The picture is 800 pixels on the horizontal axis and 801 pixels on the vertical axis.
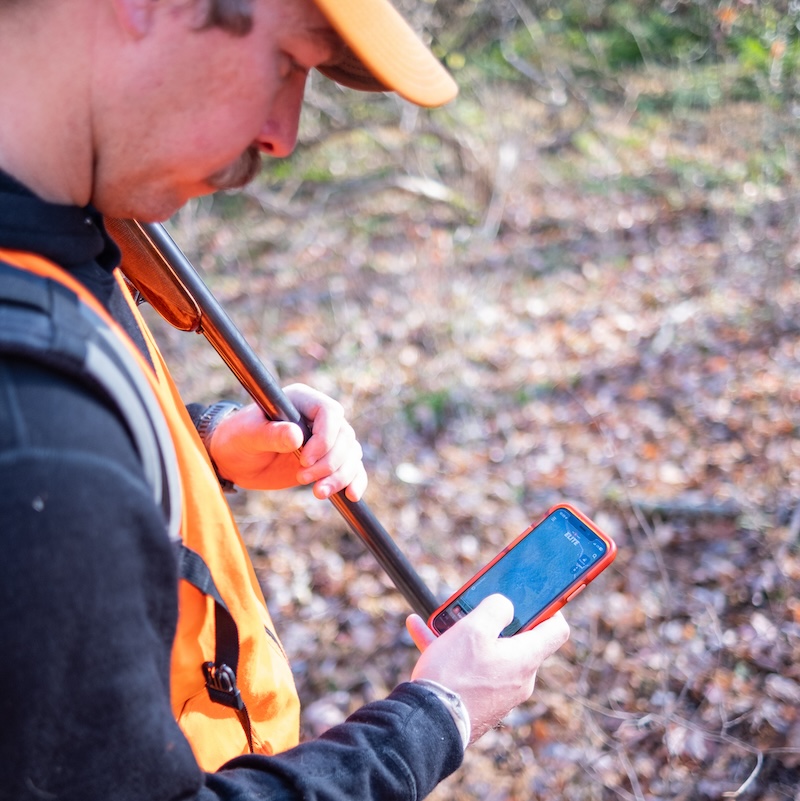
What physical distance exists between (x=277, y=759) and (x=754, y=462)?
4041mm

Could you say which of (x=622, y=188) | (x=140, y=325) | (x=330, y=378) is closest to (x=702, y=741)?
(x=140, y=325)

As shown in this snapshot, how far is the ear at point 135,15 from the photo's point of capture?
3.31 feet

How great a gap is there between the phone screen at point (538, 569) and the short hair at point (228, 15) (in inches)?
54.8

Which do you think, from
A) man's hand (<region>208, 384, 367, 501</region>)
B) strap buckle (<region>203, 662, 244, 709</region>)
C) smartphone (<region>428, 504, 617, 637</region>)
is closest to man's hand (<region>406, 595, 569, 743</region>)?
smartphone (<region>428, 504, 617, 637</region>)

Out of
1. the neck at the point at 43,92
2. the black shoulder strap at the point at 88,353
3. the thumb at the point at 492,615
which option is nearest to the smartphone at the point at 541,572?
the thumb at the point at 492,615

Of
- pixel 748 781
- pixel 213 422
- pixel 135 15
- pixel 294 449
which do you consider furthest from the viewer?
pixel 748 781

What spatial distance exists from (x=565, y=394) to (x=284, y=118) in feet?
15.5

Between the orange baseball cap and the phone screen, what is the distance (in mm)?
1177

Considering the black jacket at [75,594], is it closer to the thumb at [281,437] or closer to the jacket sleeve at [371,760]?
the jacket sleeve at [371,760]

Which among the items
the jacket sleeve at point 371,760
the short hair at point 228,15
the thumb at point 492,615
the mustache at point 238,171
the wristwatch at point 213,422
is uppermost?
the short hair at point 228,15

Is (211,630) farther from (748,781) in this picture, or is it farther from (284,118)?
(748,781)

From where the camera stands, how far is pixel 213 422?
1.96 m

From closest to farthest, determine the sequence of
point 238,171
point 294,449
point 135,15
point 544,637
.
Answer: point 135,15 < point 238,171 < point 544,637 < point 294,449

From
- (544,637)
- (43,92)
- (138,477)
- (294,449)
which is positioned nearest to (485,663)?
(544,637)
